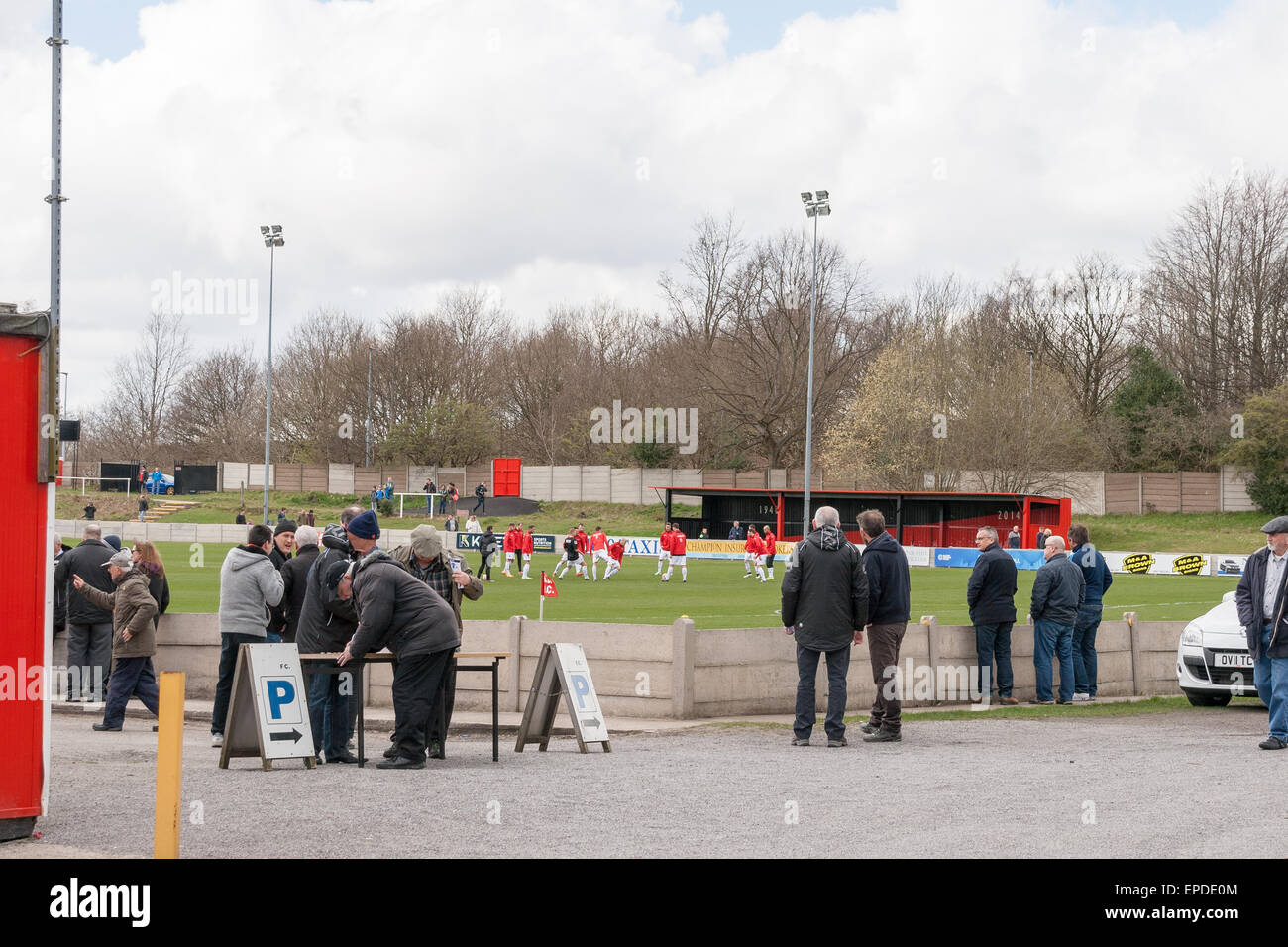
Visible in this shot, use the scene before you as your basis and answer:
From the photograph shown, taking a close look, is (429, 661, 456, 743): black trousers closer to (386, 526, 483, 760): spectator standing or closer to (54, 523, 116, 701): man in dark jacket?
(386, 526, 483, 760): spectator standing

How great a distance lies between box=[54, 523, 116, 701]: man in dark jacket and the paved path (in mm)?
2333

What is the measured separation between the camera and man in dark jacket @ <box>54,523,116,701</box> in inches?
576

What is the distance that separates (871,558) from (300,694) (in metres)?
5.25

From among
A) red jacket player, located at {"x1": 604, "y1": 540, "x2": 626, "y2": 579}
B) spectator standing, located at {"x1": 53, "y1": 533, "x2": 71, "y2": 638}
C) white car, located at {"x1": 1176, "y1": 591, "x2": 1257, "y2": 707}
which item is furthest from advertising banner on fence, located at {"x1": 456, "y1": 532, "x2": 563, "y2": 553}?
white car, located at {"x1": 1176, "y1": 591, "x2": 1257, "y2": 707}

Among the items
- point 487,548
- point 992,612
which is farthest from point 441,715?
point 487,548

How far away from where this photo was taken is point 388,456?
85812 mm

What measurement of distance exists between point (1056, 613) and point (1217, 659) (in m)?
1.70

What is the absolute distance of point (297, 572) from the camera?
12891 mm

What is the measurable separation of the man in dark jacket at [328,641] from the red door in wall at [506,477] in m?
67.3

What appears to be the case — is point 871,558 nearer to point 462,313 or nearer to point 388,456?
point 388,456

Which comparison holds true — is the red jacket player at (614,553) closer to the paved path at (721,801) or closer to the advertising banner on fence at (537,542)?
the advertising banner on fence at (537,542)

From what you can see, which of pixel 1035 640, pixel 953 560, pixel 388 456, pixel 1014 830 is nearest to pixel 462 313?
pixel 388 456
